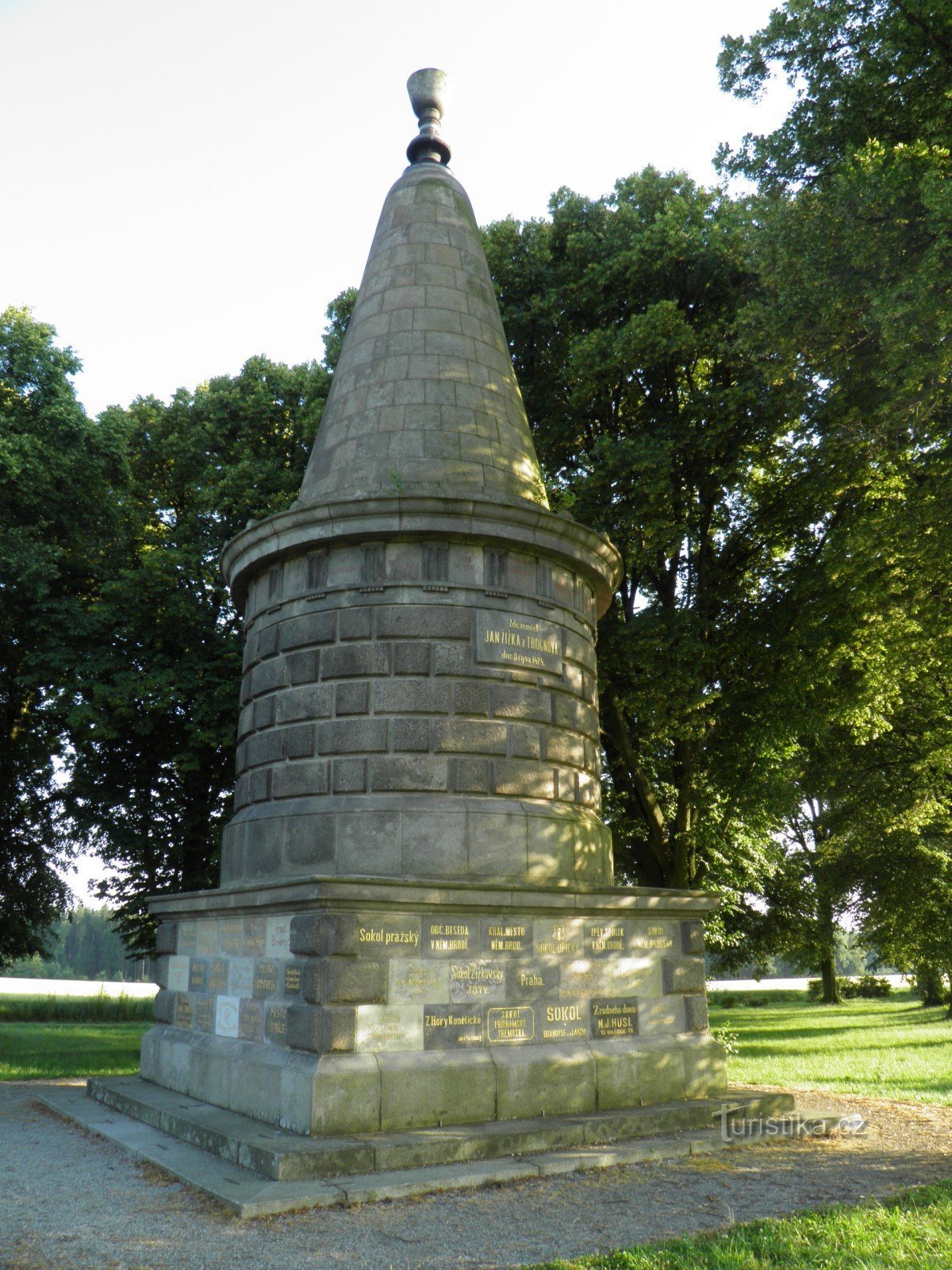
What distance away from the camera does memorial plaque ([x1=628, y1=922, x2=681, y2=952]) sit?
10.1m

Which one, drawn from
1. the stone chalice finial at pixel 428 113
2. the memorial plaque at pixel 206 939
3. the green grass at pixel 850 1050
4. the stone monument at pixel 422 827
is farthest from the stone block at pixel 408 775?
the stone chalice finial at pixel 428 113

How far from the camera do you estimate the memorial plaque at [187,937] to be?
35.3ft

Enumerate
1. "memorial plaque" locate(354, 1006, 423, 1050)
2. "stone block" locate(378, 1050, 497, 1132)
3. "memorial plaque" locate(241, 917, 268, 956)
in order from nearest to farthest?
"stone block" locate(378, 1050, 497, 1132)
"memorial plaque" locate(354, 1006, 423, 1050)
"memorial plaque" locate(241, 917, 268, 956)

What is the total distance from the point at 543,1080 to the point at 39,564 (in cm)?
1436

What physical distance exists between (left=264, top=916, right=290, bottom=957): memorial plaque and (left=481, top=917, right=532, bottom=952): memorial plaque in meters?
1.72

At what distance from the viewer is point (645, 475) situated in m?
16.8

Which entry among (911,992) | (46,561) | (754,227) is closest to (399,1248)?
(754,227)

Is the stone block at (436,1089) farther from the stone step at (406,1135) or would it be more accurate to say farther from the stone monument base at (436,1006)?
the stone step at (406,1135)

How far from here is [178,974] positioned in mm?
11062

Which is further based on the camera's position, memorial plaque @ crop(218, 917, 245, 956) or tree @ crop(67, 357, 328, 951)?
tree @ crop(67, 357, 328, 951)

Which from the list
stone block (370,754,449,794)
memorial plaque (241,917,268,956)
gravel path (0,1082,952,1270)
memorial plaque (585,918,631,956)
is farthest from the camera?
stone block (370,754,449,794)

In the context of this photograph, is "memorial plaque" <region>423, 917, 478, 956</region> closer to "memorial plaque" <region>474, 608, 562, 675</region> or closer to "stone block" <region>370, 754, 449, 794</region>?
"stone block" <region>370, 754, 449, 794</region>

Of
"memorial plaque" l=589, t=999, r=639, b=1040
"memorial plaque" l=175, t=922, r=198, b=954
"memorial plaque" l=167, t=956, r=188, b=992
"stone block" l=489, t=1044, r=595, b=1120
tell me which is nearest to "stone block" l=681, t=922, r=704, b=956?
"memorial plaque" l=589, t=999, r=639, b=1040

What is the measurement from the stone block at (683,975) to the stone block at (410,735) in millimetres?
3330
